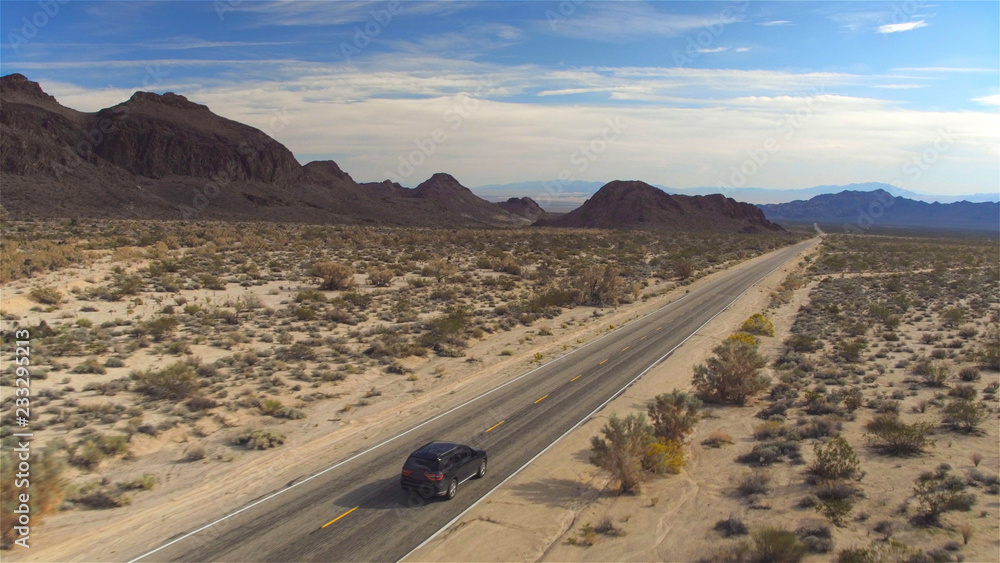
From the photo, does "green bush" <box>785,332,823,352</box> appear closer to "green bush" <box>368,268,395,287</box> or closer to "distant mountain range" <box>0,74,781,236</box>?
"green bush" <box>368,268,395,287</box>

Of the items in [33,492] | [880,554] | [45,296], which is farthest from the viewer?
[45,296]

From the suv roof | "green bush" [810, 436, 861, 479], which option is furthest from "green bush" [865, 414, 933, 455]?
the suv roof

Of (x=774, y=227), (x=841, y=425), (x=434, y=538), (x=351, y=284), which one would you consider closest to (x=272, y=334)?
(x=351, y=284)

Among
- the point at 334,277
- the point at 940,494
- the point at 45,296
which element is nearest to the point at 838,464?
the point at 940,494

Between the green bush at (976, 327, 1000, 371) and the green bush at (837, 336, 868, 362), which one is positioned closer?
the green bush at (976, 327, 1000, 371)

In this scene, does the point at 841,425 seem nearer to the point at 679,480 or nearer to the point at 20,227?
the point at 679,480

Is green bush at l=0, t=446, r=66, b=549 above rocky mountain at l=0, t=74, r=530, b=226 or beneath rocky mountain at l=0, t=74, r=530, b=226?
beneath

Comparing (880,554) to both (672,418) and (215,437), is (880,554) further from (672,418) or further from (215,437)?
(215,437)
